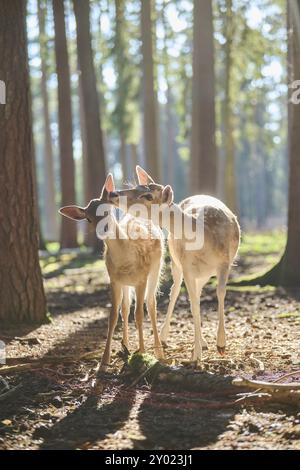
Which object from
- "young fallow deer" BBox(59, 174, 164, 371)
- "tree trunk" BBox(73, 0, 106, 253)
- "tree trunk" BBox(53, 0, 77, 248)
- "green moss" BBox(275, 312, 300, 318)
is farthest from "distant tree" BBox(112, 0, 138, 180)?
"young fallow deer" BBox(59, 174, 164, 371)

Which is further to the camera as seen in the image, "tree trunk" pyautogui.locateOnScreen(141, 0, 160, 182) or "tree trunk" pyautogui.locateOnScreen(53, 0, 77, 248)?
"tree trunk" pyautogui.locateOnScreen(141, 0, 160, 182)

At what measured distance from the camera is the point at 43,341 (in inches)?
332

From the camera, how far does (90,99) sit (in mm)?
19375

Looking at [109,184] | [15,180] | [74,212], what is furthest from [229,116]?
[74,212]

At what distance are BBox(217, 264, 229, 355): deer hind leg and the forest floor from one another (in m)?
0.14

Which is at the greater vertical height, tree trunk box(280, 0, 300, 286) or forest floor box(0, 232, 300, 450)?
tree trunk box(280, 0, 300, 286)

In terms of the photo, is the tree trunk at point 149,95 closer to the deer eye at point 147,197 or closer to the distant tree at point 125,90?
the distant tree at point 125,90

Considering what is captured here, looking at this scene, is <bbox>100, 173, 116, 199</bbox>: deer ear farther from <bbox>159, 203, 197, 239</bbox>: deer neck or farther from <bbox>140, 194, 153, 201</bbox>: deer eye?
<bbox>159, 203, 197, 239</bbox>: deer neck

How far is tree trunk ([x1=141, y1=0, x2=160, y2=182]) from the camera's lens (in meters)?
21.7

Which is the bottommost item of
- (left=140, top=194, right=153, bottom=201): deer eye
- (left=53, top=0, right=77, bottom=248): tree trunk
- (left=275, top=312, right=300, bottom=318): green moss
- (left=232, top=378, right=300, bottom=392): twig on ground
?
(left=275, top=312, right=300, bottom=318): green moss

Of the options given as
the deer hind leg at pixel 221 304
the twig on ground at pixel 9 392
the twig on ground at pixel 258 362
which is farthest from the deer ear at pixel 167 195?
the twig on ground at pixel 9 392

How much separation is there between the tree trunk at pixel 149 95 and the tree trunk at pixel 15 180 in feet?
40.6
